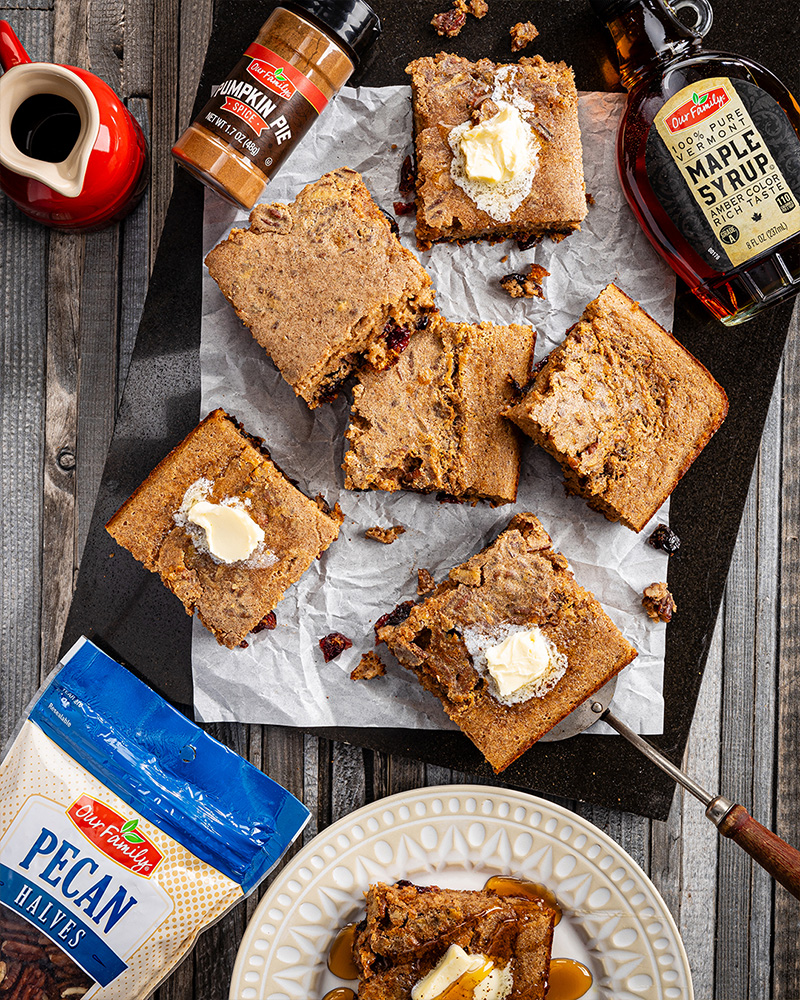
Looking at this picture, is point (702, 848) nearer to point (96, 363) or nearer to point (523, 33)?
point (96, 363)

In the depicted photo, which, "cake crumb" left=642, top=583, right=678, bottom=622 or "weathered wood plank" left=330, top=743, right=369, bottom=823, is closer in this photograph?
"cake crumb" left=642, top=583, right=678, bottom=622

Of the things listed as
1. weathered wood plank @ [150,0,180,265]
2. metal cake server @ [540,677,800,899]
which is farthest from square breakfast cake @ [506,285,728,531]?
weathered wood plank @ [150,0,180,265]

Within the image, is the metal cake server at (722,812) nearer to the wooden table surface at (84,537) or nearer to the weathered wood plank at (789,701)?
the wooden table surface at (84,537)

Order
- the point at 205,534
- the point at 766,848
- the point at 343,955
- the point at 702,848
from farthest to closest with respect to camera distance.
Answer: the point at 702,848
the point at 343,955
the point at 205,534
the point at 766,848

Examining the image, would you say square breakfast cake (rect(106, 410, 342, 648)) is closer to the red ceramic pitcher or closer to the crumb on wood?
the red ceramic pitcher

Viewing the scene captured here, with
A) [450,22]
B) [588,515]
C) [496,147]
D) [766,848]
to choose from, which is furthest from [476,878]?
[450,22]

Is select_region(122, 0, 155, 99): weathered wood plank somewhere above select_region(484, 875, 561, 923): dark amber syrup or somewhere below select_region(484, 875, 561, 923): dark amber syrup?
above
